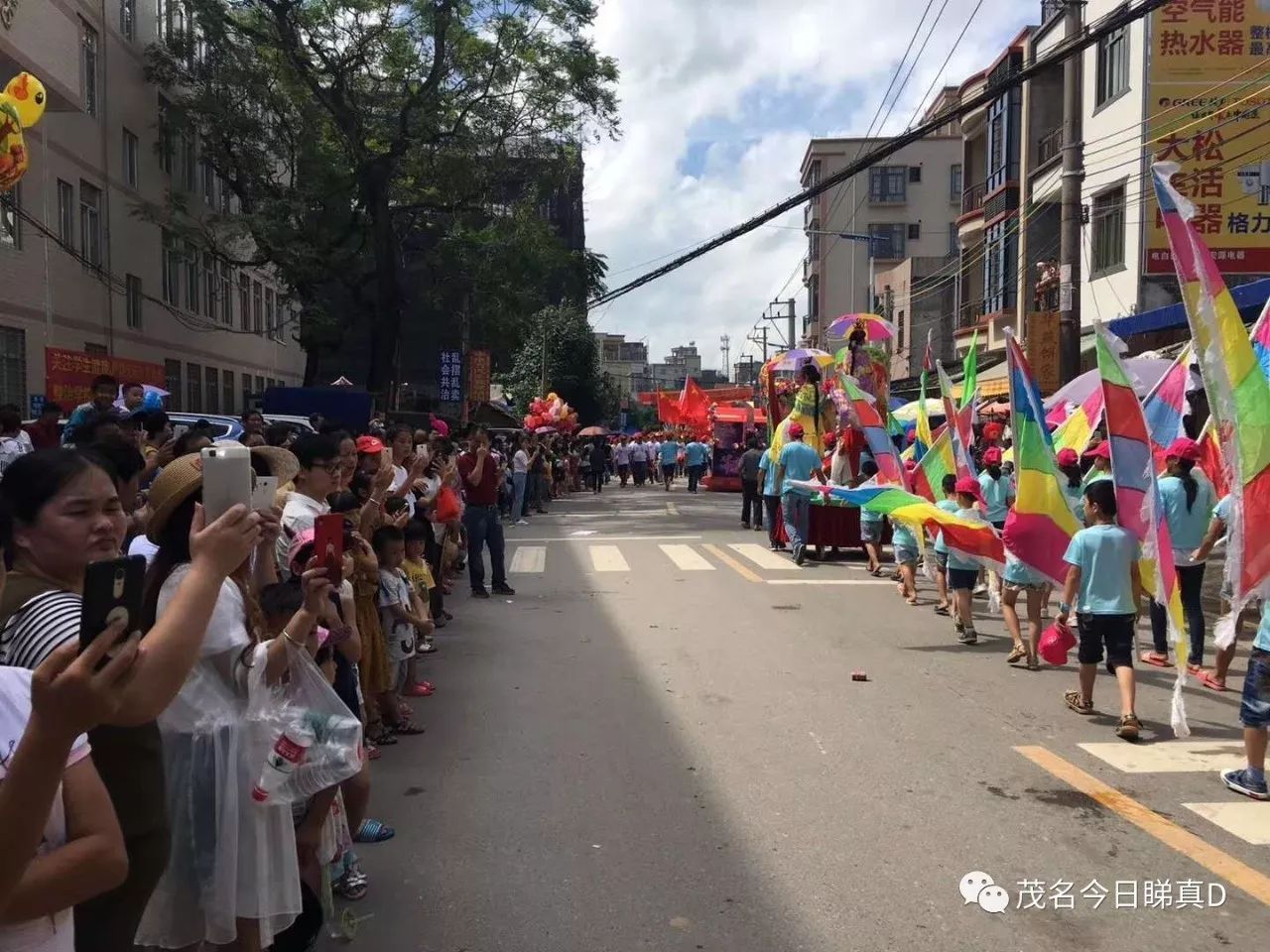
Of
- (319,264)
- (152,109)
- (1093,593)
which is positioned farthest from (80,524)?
(152,109)

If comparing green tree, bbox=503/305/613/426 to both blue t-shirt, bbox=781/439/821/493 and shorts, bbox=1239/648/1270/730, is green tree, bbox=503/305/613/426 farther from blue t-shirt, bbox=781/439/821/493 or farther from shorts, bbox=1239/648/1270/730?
shorts, bbox=1239/648/1270/730

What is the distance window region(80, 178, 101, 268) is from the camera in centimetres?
1925

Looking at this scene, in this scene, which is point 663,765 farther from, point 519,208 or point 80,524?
point 519,208

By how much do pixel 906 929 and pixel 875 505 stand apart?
18.1 feet

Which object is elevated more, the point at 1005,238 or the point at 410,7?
the point at 410,7

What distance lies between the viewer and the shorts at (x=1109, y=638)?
6.07m

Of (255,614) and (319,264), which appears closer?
(255,614)

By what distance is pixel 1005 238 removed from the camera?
2636 centimetres

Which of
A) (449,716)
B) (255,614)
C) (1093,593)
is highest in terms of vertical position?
(255,614)

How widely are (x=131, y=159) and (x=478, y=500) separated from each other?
16298 millimetres

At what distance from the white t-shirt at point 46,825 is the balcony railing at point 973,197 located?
31.4 meters

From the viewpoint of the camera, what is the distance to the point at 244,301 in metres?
31.5

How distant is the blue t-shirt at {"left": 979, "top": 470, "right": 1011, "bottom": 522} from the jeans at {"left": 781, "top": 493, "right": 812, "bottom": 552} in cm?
394

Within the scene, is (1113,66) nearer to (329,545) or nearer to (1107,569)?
(1107,569)
